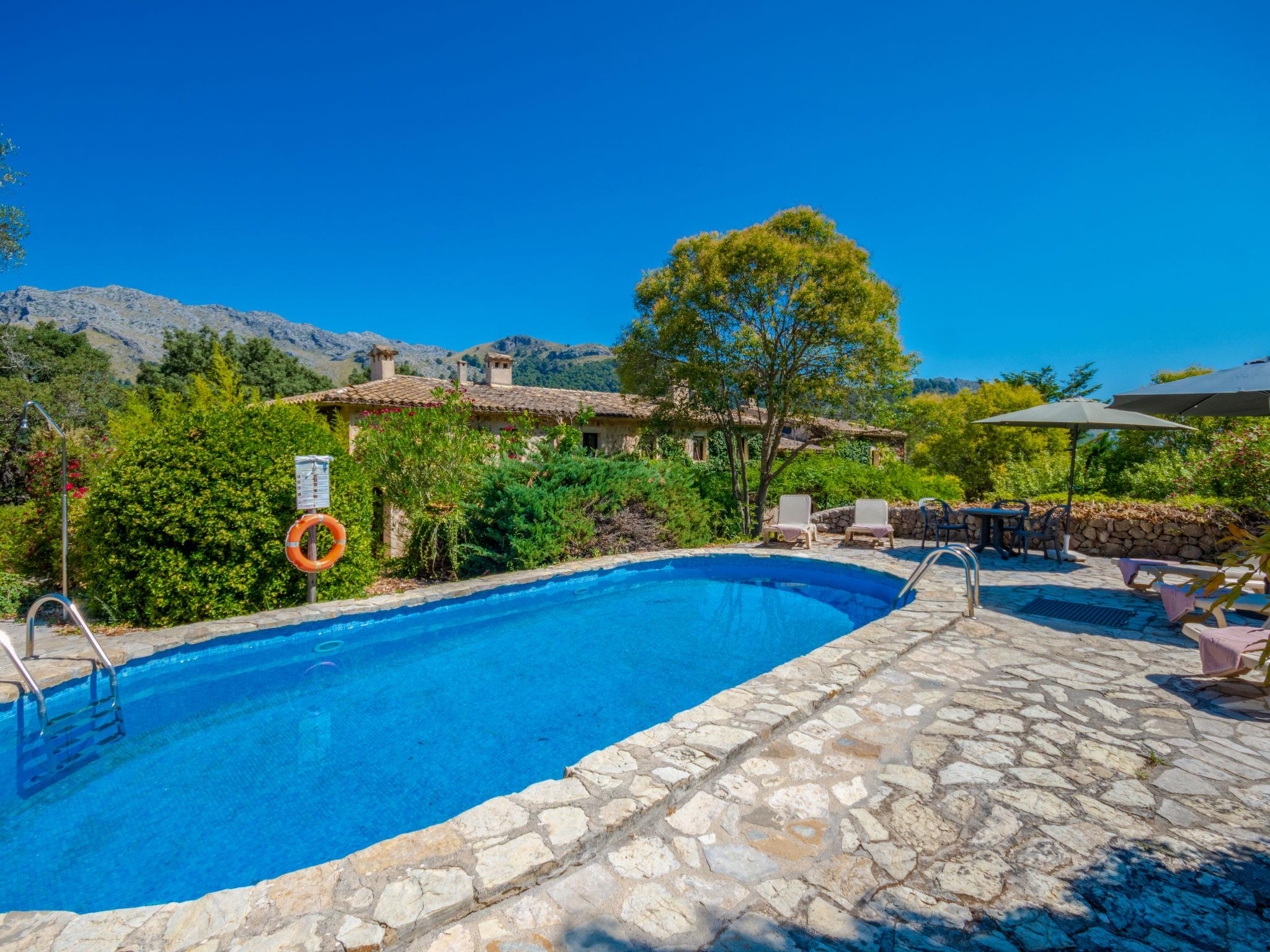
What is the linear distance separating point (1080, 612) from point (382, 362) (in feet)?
61.4

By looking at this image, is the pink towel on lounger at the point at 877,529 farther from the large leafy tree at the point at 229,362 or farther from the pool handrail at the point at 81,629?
the large leafy tree at the point at 229,362

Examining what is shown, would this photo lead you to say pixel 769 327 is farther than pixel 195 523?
Yes

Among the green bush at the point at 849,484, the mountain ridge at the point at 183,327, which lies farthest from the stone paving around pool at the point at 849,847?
the mountain ridge at the point at 183,327

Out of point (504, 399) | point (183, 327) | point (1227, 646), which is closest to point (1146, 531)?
point (1227, 646)

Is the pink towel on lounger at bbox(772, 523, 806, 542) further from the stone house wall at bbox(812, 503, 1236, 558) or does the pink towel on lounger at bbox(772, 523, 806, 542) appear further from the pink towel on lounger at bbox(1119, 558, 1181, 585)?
the pink towel on lounger at bbox(1119, 558, 1181, 585)

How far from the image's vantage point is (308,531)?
6465 millimetres

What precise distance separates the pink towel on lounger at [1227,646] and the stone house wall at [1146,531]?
5.68m

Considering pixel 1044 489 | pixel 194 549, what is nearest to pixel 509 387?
pixel 194 549

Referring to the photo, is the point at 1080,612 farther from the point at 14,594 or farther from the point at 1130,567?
the point at 14,594

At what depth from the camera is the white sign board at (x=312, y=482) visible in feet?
20.3

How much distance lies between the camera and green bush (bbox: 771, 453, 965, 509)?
14.8 metres

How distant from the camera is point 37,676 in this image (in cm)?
446

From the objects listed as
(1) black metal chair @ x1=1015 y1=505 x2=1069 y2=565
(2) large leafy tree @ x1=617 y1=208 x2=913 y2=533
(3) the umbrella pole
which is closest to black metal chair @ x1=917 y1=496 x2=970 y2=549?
(1) black metal chair @ x1=1015 y1=505 x2=1069 y2=565

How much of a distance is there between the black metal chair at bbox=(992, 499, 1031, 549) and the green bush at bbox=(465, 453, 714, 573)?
536 centimetres
